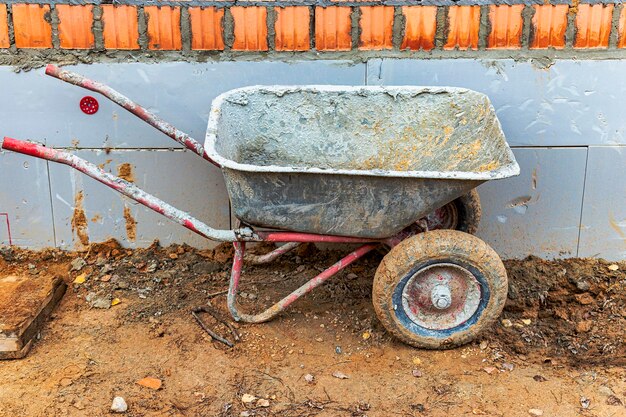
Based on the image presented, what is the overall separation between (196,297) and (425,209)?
58.8 inches

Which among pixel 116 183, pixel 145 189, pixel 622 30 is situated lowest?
pixel 145 189

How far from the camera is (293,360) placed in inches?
132

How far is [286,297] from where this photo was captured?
3.47m

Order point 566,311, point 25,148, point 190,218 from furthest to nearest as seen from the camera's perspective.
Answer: point 566,311 < point 190,218 < point 25,148

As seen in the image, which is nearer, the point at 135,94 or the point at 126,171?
the point at 135,94

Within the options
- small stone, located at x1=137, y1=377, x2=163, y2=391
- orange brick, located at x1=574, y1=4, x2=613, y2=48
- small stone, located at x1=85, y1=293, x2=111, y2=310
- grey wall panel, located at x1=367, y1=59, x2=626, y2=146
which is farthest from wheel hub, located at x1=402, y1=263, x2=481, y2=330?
small stone, located at x1=85, y1=293, x2=111, y2=310

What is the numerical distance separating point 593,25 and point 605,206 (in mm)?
1077

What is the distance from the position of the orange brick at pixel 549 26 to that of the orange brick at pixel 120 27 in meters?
2.24

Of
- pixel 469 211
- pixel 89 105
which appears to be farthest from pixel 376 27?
pixel 89 105

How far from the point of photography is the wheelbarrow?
3000mm

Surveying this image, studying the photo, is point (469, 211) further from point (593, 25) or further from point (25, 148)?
point (25, 148)

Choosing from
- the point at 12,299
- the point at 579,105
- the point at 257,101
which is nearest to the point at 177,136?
the point at 257,101

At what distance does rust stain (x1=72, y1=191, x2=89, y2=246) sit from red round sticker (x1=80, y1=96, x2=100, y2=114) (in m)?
0.51

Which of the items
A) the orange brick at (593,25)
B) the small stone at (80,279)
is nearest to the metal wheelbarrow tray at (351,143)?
the orange brick at (593,25)
